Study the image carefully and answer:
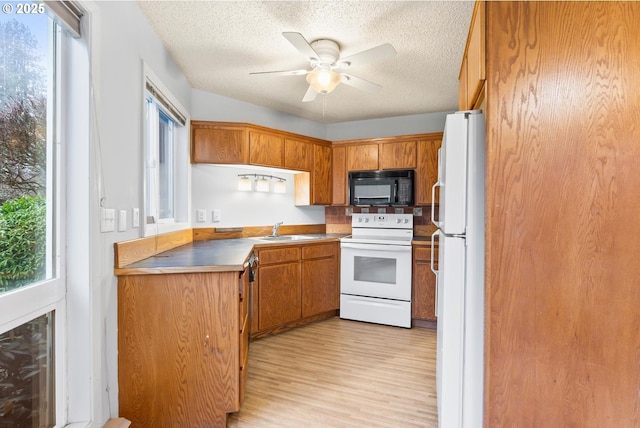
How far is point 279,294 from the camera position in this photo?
3109 mm

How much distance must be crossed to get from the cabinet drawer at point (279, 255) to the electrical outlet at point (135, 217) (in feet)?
4.04

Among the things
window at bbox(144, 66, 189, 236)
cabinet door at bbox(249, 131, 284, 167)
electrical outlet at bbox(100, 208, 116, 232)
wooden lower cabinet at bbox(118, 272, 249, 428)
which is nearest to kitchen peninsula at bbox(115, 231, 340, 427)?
wooden lower cabinet at bbox(118, 272, 249, 428)

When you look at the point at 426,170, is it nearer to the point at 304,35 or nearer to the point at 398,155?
the point at 398,155

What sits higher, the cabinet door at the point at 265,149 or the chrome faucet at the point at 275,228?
the cabinet door at the point at 265,149

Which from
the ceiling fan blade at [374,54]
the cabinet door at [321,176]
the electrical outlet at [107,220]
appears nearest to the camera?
the electrical outlet at [107,220]

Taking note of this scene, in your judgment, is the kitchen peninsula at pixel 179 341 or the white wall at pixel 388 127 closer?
the kitchen peninsula at pixel 179 341

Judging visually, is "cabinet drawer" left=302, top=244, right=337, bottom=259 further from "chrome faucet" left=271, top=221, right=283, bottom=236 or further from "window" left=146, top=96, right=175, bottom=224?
"window" left=146, top=96, right=175, bottom=224

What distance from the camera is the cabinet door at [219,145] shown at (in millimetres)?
3082

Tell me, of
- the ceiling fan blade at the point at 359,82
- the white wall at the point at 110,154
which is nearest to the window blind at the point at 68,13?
the white wall at the point at 110,154

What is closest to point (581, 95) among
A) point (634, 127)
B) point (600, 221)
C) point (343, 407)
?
point (634, 127)

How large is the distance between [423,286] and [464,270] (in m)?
2.01

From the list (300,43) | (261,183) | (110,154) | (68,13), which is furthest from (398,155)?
(68,13)

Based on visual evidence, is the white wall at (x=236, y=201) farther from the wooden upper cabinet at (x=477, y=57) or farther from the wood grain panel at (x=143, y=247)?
the wooden upper cabinet at (x=477, y=57)

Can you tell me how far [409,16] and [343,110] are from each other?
6.14ft
